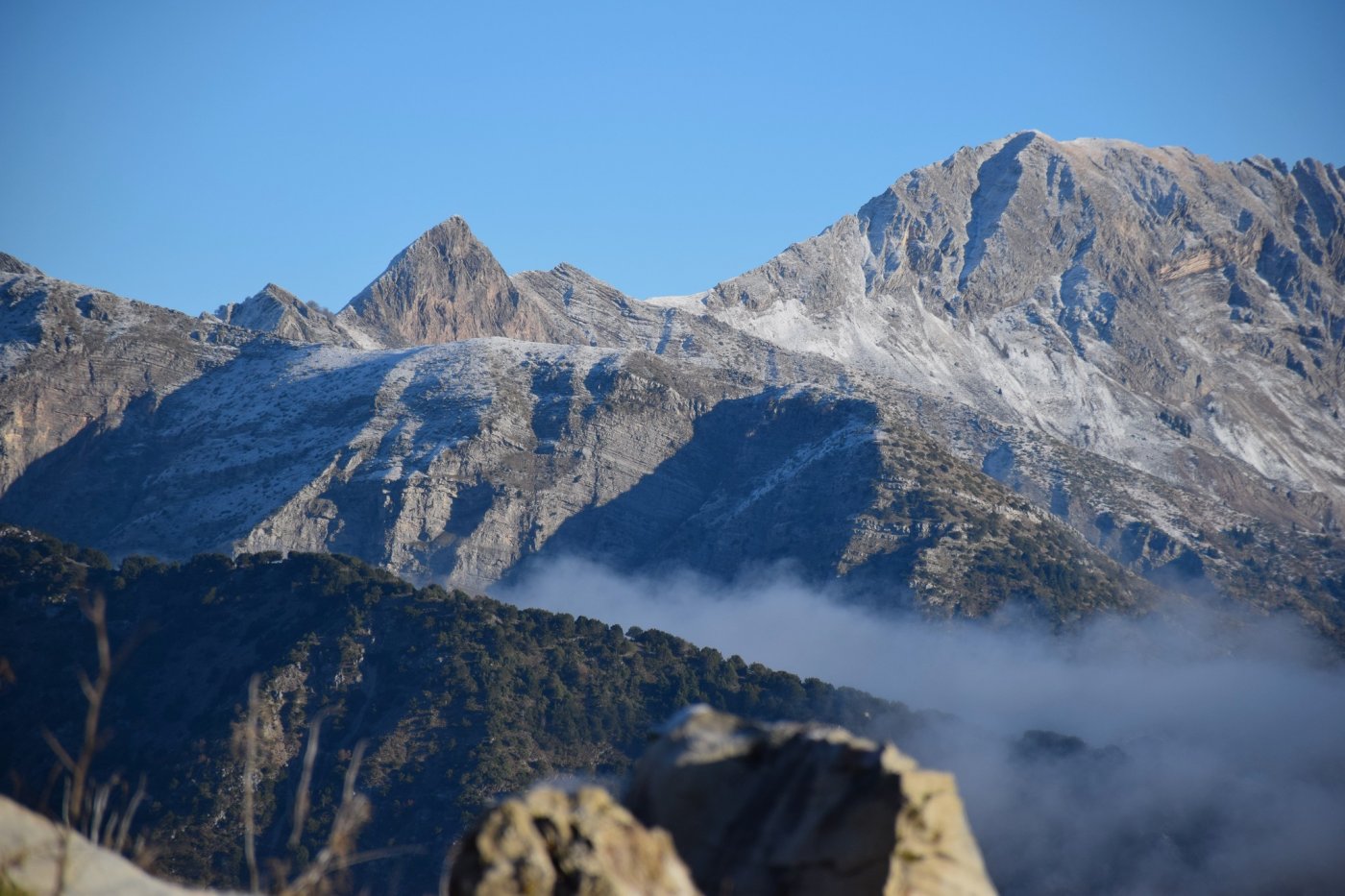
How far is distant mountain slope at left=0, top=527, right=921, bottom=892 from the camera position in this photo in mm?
106062

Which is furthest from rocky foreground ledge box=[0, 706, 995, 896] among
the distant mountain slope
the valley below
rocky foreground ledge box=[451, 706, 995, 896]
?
the distant mountain slope

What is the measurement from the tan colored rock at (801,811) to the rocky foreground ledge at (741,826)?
0.05 ft

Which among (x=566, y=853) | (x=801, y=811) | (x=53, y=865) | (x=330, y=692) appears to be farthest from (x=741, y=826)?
(x=330, y=692)

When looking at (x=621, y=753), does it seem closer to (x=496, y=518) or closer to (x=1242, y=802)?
(x=1242, y=802)

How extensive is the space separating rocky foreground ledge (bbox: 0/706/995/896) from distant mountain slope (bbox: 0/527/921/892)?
80.9 meters

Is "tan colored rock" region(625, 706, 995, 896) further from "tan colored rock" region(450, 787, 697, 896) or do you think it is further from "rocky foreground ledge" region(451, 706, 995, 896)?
"tan colored rock" region(450, 787, 697, 896)

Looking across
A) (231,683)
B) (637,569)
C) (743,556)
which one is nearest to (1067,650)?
(743,556)

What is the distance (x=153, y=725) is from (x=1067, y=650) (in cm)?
9921

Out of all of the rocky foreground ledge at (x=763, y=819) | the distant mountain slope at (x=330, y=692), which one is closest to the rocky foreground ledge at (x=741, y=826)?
the rocky foreground ledge at (x=763, y=819)

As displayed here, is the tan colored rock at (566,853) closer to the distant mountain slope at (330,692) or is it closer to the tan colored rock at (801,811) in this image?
the tan colored rock at (801,811)

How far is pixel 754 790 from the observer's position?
60.6ft

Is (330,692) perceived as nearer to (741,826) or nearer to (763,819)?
(741,826)

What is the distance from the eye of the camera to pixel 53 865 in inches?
691

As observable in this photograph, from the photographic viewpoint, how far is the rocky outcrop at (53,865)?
1714 centimetres
